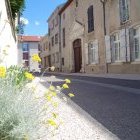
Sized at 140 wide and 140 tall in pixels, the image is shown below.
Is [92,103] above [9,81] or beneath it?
beneath

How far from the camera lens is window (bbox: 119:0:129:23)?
22203 mm

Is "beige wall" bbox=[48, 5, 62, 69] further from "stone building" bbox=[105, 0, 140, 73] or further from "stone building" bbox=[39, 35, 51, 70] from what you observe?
"stone building" bbox=[105, 0, 140, 73]

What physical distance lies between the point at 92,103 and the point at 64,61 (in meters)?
32.5

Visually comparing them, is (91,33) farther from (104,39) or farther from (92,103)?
(92,103)

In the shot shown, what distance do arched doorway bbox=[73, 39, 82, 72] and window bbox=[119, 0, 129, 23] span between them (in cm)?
1136

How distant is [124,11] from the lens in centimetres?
2259

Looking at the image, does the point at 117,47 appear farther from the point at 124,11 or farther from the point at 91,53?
the point at 91,53

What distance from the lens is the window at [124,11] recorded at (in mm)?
22203

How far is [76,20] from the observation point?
3444 centimetres

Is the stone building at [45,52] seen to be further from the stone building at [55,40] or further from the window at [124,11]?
the window at [124,11]

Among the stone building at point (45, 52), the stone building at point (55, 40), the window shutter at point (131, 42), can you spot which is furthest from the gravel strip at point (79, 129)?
the stone building at point (45, 52)

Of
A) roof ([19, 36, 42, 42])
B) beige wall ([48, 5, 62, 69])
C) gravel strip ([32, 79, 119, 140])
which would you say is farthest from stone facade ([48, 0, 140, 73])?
roof ([19, 36, 42, 42])

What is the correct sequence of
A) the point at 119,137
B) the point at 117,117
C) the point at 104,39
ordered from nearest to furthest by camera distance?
the point at 119,137, the point at 117,117, the point at 104,39

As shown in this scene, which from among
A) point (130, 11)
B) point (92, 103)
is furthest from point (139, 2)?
point (92, 103)
